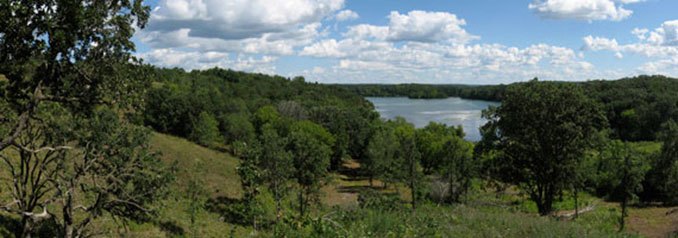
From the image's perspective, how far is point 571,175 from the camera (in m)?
17.6

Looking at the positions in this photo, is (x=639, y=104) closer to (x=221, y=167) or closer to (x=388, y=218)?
(x=221, y=167)

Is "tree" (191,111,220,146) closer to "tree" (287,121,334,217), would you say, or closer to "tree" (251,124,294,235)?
"tree" (287,121,334,217)

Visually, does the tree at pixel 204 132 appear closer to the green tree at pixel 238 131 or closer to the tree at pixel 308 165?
the green tree at pixel 238 131

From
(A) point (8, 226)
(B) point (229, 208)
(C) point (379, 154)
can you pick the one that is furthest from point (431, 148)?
(A) point (8, 226)

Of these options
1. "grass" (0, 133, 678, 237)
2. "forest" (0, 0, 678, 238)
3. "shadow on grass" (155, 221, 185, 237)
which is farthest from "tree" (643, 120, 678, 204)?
"shadow on grass" (155, 221, 185, 237)

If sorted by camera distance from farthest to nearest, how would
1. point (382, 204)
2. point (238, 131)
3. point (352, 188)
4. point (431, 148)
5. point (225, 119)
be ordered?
point (225, 119) → point (431, 148) → point (238, 131) → point (352, 188) → point (382, 204)

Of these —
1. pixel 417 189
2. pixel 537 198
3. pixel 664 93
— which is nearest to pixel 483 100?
pixel 664 93

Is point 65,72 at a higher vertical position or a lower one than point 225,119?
higher

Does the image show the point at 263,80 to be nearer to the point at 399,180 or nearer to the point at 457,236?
the point at 399,180

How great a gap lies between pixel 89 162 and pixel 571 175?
17.8 metres

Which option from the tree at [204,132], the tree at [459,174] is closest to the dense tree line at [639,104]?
the tree at [459,174]

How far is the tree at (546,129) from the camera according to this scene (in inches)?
664

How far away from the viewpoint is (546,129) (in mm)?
17109

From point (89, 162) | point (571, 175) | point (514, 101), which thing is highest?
point (514, 101)
